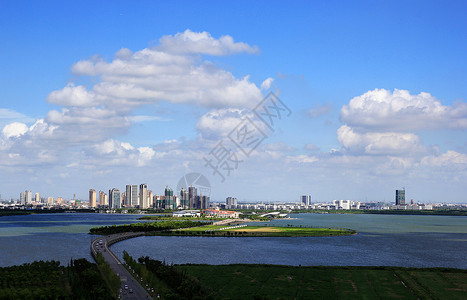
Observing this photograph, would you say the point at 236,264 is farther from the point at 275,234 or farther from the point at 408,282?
the point at 275,234

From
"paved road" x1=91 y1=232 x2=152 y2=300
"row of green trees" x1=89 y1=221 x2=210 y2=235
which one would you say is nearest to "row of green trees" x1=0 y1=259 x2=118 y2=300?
"paved road" x1=91 y1=232 x2=152 y2=300

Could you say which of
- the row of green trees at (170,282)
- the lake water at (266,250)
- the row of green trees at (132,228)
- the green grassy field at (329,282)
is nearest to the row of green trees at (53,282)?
the row of green trees at (170,282)

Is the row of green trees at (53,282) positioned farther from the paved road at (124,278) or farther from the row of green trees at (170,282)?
the row of green trees at (170,282)

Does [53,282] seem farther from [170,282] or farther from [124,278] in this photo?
[170,282]

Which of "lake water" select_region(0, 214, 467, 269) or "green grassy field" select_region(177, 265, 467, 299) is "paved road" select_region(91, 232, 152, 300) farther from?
"green grassy field" select_region(177, 265, 467, 299)

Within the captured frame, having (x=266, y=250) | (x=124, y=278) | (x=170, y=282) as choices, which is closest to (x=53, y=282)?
(x=124, y=278)
